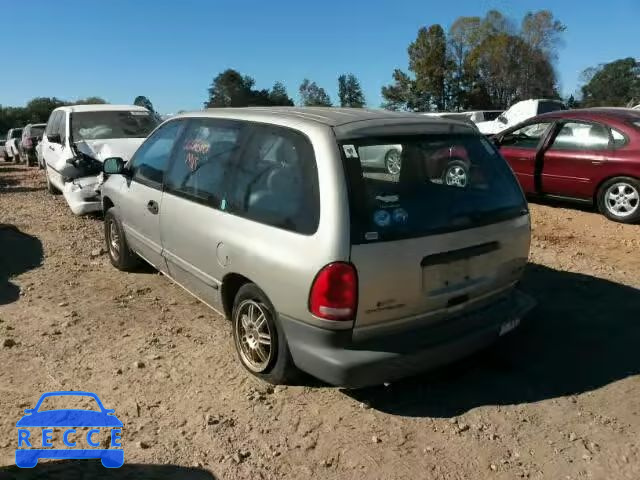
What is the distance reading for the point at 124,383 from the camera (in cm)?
350

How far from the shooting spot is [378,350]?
287 cm

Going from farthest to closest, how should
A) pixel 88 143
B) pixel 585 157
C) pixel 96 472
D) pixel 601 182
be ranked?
pixel 88 143 → pixel 585 157 → pixel 601 182 → pixel 96 472

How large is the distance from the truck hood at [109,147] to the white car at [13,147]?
53.8ft

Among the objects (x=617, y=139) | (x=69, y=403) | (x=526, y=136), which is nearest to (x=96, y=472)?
(x=69, y=403)

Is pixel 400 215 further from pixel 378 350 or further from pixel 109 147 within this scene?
pixel 109 147

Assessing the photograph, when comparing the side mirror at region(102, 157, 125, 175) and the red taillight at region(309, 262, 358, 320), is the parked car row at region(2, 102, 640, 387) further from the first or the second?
the side mirror at region(102, 157, 125, 175)

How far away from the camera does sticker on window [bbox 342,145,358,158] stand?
9.60ft

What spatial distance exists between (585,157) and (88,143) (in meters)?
7.68

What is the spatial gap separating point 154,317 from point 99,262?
1957 mm

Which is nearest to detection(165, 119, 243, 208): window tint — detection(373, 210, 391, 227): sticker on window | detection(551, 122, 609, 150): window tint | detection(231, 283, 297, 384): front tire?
detection(231, 283, 297, 384): front tire

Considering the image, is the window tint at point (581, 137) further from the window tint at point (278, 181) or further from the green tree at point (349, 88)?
the green tree at point (349, 88)

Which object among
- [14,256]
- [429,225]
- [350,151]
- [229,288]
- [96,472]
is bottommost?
[96,472]

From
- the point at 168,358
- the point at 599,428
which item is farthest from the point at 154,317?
the point at 599,428

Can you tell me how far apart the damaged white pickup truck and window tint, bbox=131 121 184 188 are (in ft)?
10.9
